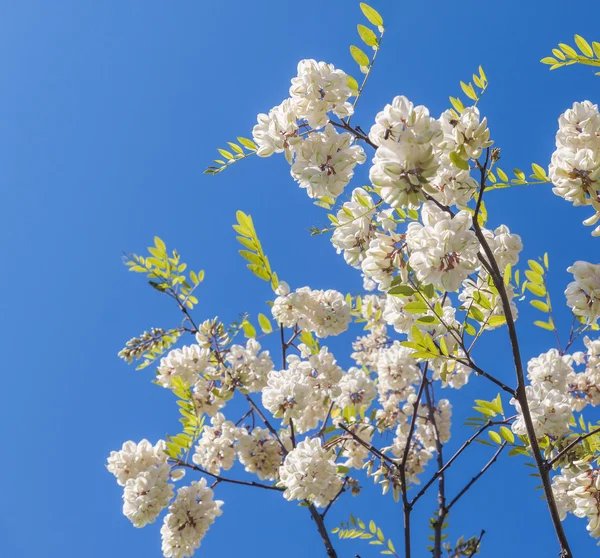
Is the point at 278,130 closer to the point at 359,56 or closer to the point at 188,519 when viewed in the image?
the point at 359,56

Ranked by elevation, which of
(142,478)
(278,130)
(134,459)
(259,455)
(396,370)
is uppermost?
(396,370)

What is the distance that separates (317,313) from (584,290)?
1.65m

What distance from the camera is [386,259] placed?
169 centimetres

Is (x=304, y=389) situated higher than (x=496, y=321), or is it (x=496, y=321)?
(x=304, y=389)

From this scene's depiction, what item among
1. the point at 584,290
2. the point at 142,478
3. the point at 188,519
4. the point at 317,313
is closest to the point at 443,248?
the point at 584,290

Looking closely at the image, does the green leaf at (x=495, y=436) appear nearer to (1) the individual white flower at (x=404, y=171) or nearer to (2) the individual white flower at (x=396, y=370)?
(1) the individual white flower at (x=404, y=171)

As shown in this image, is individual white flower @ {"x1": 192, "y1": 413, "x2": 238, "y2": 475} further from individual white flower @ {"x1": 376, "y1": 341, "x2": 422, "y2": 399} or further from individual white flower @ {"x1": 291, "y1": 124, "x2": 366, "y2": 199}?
individual white flower @ {"x1": 291, "y1": 124, "x2": 366, "y2": 199}

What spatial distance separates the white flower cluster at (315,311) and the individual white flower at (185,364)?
524 mm

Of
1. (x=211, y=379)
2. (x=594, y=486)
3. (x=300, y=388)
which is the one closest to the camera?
(x=594, y=486)

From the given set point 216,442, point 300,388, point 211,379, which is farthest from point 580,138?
point 216,442

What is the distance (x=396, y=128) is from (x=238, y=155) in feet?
3.11

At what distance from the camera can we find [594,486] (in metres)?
1.92

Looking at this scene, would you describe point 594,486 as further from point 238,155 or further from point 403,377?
point 403,377

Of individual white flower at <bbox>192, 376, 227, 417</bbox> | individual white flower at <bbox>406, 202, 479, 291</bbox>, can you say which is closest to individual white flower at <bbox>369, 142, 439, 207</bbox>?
individual white flower at <bbox>406, 202, 479, 291</bbox>
